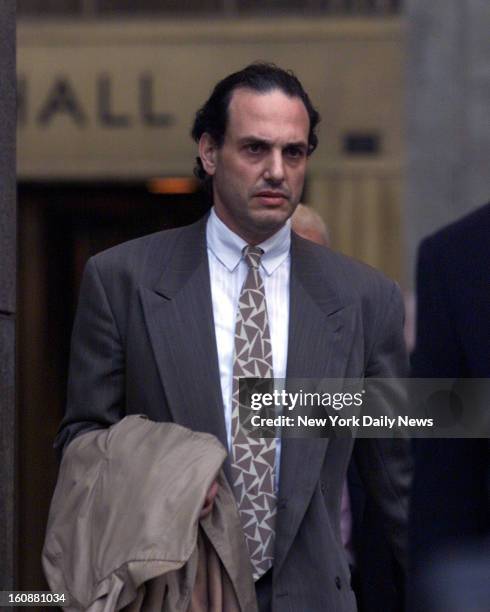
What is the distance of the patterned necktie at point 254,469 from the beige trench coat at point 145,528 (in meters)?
0.15

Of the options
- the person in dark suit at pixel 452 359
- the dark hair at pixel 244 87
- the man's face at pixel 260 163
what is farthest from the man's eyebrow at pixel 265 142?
the person in dark suit at pixel 452 359

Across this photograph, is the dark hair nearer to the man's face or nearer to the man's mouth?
the man's face

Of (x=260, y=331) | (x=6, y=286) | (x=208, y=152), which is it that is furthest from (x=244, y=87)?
(x=6, y=286)

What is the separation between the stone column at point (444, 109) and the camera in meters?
8.77

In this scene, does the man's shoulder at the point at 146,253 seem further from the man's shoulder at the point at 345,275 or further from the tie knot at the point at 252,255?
the man's shoulder at the point at 345,275

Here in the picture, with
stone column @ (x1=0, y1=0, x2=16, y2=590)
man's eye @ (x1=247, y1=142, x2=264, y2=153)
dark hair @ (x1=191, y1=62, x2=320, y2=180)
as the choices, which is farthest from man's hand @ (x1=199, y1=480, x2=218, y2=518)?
dark hair @ (x1=191, y1=62, x2=320, y2=180)

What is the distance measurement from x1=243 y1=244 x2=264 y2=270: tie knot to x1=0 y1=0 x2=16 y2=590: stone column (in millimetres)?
613

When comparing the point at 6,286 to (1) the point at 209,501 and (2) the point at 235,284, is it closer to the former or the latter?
(2) the point at 235,284

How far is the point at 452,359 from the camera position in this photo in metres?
2.78

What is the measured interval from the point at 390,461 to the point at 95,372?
0.89 m

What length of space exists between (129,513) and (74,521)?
0.17 m

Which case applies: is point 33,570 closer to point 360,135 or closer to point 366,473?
point 360,135

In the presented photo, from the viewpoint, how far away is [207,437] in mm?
4148

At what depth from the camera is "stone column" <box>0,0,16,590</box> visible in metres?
4.57
